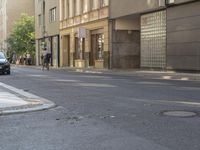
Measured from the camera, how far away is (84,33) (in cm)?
4297

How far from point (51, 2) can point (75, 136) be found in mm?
54155

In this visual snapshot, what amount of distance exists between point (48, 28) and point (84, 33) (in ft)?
70.9

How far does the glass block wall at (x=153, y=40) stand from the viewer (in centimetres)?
3447

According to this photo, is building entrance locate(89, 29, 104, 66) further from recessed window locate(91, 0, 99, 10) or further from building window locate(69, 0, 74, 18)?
building window locate(69, 0, 74, 18)

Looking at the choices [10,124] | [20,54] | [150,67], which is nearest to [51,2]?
[20,54]

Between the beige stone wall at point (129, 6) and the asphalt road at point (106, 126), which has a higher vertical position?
the beige stone wall at point (129, 6)

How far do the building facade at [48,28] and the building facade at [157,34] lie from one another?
18.1 metres

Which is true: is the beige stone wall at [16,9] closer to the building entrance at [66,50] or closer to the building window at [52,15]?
the building window at [52,15]

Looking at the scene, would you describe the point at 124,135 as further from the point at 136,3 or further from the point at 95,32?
the point at 95,32

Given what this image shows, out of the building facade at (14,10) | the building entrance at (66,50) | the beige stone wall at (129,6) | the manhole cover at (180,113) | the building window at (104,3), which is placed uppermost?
the building facade at (14,10)

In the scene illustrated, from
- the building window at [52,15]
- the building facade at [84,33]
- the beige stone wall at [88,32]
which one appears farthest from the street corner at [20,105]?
the building window at [52,15]

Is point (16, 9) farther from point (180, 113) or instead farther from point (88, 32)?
point (180, 113)

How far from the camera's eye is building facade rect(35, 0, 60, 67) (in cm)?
5962

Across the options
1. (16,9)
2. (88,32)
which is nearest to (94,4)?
(88,32)
